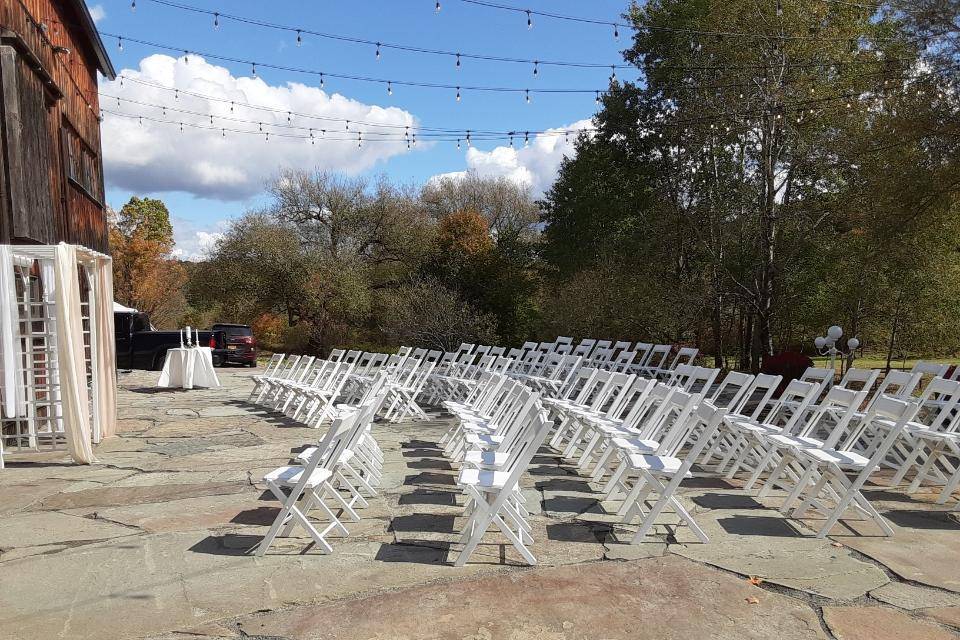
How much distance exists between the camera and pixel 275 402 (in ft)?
38.5

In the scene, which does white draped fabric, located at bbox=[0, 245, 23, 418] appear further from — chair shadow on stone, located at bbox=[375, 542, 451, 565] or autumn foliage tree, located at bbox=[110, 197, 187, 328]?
autumn foliage tree, located at bbox=[110, 197, 187, 328]

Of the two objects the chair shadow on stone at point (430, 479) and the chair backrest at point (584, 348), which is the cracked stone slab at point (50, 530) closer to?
the chair shadow on stone at point (430, 479)

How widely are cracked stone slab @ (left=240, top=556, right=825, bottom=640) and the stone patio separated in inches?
0.4

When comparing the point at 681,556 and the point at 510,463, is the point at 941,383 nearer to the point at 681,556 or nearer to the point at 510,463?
the point at 681,556

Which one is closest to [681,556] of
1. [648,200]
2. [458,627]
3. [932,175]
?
[458,627]

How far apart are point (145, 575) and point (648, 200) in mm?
19503

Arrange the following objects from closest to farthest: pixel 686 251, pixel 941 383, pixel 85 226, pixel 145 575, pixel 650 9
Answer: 1. pixel 145 575
2. pixel 941 383
3. pixel 85 226
4. pixel 686 251
5. pixel 650 9

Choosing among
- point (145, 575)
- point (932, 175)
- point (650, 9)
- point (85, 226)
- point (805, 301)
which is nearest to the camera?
point (145, 575)

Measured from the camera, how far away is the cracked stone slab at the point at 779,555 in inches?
155

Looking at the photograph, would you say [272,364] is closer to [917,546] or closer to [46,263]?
[46,263]

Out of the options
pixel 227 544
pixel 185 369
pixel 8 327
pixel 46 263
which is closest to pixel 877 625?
pixel 227 544

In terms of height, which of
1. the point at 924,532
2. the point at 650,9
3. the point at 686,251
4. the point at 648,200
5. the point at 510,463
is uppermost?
the point at 650,9

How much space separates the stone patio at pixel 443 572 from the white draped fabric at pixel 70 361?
34.6 inches

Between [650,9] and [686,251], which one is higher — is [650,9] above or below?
above
